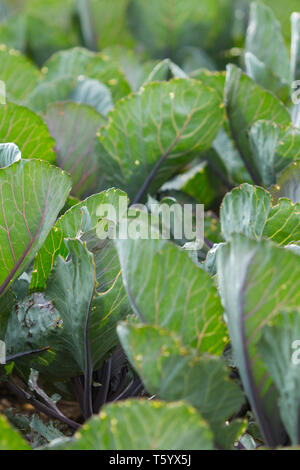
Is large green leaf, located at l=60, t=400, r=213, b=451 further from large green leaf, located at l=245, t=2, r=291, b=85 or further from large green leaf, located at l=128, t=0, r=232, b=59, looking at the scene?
large green leaf, located at l=128, t=0, r=232, b=59

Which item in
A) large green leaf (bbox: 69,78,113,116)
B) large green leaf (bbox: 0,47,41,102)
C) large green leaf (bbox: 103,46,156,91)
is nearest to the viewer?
large green leaf (bbox: 69,78,113,116)

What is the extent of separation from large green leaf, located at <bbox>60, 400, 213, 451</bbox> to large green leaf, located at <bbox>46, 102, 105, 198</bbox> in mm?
527

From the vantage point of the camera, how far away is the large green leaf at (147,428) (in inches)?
17.0

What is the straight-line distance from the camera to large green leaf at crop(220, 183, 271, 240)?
0.66 meters

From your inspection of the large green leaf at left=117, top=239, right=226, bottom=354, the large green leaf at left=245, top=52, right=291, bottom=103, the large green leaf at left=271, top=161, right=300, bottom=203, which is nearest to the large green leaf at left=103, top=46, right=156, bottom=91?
the large green leaf at left=245, top=52, right=291, bottom=103

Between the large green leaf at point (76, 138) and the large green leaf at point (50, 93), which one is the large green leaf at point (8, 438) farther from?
the large green leaf at point (50, 93)

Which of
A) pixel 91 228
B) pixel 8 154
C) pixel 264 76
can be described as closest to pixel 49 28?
pixel 264 76

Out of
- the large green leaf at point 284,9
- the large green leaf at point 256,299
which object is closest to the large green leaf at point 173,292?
the large green leaf at point 256,299

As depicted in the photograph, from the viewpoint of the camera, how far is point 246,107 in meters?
0.90

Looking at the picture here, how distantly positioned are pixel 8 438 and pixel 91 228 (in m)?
0.25

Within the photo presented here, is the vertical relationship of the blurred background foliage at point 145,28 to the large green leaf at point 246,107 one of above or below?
above

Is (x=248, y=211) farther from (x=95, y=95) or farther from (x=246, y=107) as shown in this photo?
(x=95, y=95)

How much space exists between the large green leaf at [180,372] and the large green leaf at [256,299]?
0.11 feet

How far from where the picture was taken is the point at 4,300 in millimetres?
687
